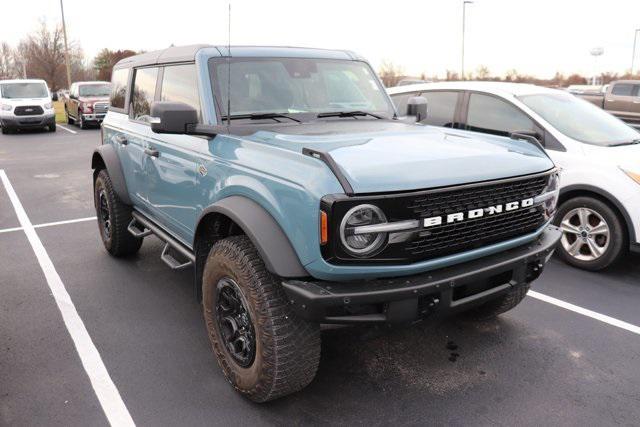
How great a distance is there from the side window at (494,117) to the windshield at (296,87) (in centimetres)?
196

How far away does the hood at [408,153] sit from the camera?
8.26 feet

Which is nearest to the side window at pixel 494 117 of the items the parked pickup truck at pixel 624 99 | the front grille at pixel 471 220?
the front grille at pixel 471 220

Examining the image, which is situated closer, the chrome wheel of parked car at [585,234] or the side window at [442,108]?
the chrome wheel of parked car at [585,234]

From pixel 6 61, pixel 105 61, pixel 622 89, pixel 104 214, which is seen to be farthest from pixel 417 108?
pixel 6 61

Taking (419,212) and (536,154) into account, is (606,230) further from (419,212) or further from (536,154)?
(419,212)

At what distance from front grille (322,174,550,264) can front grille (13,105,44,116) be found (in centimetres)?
2051

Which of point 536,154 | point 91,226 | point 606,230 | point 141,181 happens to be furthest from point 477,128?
point 91,226

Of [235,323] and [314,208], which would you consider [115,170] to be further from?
[314,208]

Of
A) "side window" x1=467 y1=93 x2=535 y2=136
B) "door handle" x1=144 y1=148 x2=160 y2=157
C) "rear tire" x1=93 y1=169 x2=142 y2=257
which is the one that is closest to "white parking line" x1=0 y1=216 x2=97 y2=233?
"rear tire" x1=93 y1=169 x2=142 y2=257

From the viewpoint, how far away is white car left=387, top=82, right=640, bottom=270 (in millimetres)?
4871

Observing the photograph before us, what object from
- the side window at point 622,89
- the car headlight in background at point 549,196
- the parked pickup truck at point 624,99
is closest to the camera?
the car headlight in background at point 549,196

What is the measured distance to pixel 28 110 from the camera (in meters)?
19.5

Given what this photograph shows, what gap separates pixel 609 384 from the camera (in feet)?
10.6

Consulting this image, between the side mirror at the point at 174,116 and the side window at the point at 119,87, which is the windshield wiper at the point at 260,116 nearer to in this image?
the side mirror at the point at 174,116
